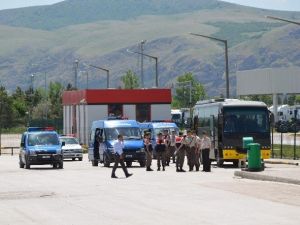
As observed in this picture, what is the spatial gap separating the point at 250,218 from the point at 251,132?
90.2ft

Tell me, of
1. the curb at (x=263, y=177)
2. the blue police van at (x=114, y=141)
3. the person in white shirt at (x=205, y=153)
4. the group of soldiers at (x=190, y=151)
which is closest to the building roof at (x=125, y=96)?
the blue police van at (x=114, y=141)

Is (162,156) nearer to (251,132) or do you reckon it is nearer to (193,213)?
(251,132)

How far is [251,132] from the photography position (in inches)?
1865

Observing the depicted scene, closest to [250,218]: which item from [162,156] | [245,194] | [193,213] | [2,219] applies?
[193,213]

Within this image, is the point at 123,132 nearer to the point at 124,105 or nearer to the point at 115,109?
the point at 124,105

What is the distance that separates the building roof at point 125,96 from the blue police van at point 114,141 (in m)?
36.6

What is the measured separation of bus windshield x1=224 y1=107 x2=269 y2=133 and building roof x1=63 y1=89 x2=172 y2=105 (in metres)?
41.2

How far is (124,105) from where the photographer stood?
89375 millimetres

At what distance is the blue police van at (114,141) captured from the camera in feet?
157

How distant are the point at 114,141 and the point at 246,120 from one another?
631 cm

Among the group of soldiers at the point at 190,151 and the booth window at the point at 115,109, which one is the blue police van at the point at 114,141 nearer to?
the group of soldiers at the point at 190,151

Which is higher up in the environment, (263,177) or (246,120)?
(246,120)

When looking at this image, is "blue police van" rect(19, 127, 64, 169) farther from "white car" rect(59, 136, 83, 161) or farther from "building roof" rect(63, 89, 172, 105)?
"building roof" rect(63, 89, 172, 105)

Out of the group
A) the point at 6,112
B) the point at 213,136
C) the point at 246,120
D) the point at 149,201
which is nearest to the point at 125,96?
the point at 213,136
